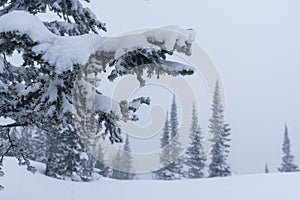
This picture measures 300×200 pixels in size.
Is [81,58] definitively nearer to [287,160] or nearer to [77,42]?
[77,42]

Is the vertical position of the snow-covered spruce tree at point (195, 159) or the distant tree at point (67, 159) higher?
the snow-covered spruce tree at point (195, 159)

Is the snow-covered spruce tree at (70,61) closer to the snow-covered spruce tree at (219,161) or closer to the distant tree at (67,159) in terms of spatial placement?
the distant tree at (67,159)

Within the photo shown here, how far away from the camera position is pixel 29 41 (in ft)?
11.2

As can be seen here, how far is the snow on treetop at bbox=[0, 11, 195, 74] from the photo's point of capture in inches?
129

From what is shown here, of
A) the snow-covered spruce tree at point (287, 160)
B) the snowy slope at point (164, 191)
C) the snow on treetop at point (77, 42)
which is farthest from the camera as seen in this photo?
the snow-covered spruce tree at point (287, 160)

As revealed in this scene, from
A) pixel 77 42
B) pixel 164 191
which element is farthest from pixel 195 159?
pixel 77 42

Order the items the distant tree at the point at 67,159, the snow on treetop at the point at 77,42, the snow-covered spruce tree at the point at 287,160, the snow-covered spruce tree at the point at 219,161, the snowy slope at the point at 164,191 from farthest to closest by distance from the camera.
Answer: the snow-covered spruce tree at the point at 287,160, the snow-covered spruce tree at the point at 219,161, the distant tree at the point at 67,159, the snowy slope at the point at 164,191, the snow on treetop at the point at 77,42

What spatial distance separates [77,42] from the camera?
3.44 m

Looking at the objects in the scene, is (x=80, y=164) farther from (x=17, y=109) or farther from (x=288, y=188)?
(x=17, y=109)

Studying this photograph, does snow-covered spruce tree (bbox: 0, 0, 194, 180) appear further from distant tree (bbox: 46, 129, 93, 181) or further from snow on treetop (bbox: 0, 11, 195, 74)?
distant tree (bbox: 46, 129, 93, 181)

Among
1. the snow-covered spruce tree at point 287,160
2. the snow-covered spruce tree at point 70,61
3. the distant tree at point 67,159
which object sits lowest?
the snow-covered spruce tree at point 70,61

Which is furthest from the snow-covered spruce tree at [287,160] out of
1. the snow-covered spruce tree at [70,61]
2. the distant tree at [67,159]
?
the snow-covered spruce tree at [70,61]

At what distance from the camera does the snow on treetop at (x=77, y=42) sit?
3.29 meters

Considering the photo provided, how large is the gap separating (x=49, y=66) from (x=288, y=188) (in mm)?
14555
